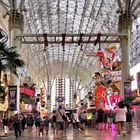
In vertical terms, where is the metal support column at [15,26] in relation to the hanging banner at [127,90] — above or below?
above

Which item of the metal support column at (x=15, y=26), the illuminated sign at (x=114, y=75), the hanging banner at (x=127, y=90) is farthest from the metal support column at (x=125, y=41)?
the metal support column at (x=15, y=26)

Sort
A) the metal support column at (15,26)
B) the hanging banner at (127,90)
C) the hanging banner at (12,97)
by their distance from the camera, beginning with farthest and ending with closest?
1. the metal support column at (15,26)
2. the hanging banner at (127,90)
3. the hanging banner at (12,97)

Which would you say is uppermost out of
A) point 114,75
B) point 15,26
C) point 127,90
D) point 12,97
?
point 15,26

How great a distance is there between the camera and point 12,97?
3472 centimetres

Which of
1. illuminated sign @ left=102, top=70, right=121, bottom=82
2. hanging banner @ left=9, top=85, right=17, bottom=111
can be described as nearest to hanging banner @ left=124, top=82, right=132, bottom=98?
illuminated sign @ left=102, top=70, right=121, bottom=82

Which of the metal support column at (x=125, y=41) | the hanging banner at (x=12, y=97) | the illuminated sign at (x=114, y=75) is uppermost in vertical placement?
the metal support column at (x=125, y=41)

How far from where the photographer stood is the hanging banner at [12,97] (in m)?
34.3

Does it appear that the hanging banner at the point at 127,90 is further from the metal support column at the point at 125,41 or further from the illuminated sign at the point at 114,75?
the illuminated sign at the point at 114,75

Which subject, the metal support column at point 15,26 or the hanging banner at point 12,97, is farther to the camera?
the metal support column at point 15,26

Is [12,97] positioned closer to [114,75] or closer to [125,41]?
[125,41]

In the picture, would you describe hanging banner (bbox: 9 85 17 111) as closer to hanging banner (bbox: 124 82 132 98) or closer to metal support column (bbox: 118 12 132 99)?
hanging banner (bbox: 124 82 132 98)

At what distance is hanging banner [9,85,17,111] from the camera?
3434cm

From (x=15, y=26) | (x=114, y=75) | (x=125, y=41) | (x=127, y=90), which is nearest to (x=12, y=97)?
(x=15, y=26)

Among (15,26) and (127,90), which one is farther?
(15,26)
